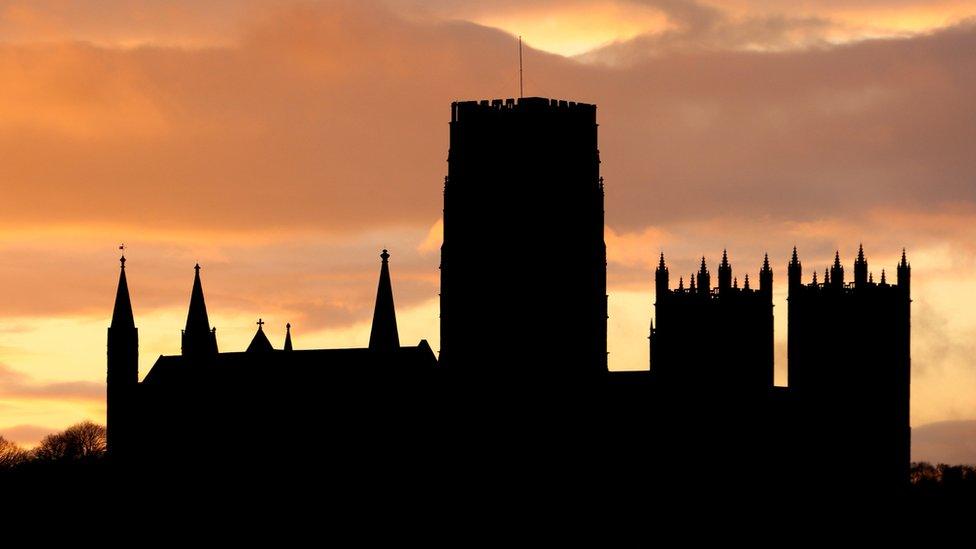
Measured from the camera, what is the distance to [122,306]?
12756 centimetres

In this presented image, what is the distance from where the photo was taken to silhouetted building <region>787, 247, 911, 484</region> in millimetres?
145625

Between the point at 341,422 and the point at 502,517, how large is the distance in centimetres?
1699

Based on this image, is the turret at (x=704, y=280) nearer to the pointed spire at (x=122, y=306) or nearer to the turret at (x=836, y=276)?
the turret at (x=836, y=276)

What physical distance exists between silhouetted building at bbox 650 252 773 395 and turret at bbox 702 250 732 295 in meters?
0.07

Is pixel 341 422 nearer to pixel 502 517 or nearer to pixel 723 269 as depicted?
pixel 502 517

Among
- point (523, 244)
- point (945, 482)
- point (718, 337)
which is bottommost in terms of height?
point (945, 482)

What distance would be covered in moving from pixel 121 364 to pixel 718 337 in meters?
41.9

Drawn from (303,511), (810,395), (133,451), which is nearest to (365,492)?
(303,511)

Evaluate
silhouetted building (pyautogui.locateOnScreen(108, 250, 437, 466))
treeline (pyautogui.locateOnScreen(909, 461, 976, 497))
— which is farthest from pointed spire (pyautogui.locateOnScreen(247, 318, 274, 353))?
treeline (pyautogui.locateOnScreen(909, 461, 976, 497))

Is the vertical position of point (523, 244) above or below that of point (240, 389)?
above

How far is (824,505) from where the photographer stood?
140 meters

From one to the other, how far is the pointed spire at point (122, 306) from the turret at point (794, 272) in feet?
159

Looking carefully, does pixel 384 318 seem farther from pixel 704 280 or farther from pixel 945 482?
pixel 945 482

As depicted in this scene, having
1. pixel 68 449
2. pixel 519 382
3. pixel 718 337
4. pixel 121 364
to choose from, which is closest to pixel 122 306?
pixel 121 364
